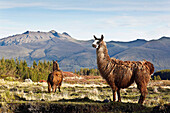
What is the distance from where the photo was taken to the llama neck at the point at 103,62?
13797mm

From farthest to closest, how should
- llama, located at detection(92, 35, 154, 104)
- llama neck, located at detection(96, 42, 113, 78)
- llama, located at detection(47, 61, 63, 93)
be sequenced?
llama, located at detection(47, 61, 63, 93) → llama neck, located at detection(96, 42, 113, 78) → llama, located at detection(92, 35, 154, 104)

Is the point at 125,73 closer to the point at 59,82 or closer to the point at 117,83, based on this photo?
the point at 117,83

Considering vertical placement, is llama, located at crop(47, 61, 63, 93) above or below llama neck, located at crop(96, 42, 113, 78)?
below

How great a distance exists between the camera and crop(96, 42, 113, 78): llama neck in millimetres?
13797

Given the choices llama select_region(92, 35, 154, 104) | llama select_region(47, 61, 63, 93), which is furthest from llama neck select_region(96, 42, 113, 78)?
llama select_region(47, 61, 63, 93)

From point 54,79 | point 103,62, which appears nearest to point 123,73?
point 103,62

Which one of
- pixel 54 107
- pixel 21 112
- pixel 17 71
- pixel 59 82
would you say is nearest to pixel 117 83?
pixel 54 107

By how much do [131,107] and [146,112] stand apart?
2.97 feet

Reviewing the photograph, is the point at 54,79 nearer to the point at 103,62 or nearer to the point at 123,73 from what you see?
the point at 103,62

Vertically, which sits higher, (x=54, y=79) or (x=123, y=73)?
(x=123, y=73)

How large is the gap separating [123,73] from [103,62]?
4.09ft

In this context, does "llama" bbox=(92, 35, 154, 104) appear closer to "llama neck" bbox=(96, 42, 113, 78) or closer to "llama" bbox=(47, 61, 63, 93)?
"llama neck" bbox=(96, 42, 113, 78)

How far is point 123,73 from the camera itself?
1353 cm

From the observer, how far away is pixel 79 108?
1191cm
